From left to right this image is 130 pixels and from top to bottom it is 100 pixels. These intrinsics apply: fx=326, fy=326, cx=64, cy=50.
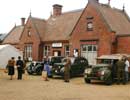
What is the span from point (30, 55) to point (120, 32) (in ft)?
57.0

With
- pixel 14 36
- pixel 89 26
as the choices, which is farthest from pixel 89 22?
pixel 14 36

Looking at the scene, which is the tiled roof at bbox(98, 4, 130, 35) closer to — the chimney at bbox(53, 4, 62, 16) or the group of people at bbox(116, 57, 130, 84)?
the group of people at bbox(116, 57, 130, 84)

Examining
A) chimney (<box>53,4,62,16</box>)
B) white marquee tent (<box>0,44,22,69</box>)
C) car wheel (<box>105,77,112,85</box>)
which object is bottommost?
car wheel (<box>105,77,112,85</box>)

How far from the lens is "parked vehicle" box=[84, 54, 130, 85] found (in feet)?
76.1

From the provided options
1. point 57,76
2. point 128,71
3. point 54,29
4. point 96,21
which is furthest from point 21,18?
point 128,71

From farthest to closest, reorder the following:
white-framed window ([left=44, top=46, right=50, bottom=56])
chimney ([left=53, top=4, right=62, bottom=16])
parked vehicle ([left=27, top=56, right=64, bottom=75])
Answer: chimney ([left=53, top=4, right=62, bottom=16]) → white-framed window ([left=44, top=46, right=50, bottom=56]) → parked vehicle ([left=27, top=56, right=64, bottom=75])

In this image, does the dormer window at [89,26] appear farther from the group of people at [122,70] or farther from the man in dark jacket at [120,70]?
the man in dark jacket at [120,70]

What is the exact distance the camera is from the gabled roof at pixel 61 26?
4370cm

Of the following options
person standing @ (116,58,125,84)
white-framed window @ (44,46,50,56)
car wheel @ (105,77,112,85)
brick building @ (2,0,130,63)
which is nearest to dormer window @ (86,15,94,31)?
brick building @ (2,0,130,63)

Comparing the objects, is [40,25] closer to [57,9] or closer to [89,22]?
[57,9]

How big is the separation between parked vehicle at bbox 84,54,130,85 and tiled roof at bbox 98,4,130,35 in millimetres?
10855

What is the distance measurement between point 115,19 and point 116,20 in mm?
166

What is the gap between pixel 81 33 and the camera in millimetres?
38219

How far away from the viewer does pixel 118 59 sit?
2445 centimetres
